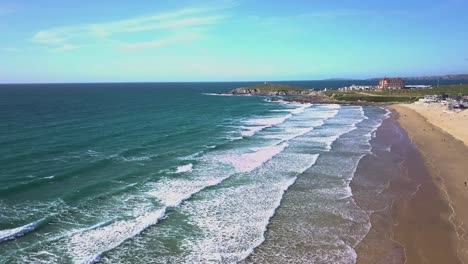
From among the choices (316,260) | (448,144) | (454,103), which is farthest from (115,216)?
(454,103)

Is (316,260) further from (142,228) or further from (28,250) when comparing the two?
(28,250)

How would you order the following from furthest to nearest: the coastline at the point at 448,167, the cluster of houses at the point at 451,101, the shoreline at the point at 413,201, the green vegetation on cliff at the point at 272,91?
1. the green vegetation on cliff at the point at 272,91
2. the cluster of houses at the point at 451,101
3. the coastline at the point at 448,167
4. the shoreline at the point at 413,201

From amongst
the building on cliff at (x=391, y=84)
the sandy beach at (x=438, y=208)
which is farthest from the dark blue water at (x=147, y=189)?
the building on cliff at (x=391, y=84)

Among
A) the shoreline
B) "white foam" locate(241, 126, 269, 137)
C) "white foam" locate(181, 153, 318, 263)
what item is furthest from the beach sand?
"white foam" locate(181, 153, 318, 263)

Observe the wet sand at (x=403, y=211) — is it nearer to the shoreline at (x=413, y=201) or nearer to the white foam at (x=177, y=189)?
the shoreline at (x=413, y=201)

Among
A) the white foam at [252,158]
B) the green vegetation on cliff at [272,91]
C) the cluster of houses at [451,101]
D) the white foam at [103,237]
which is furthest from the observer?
the green vegetation on cliff at [272,91]

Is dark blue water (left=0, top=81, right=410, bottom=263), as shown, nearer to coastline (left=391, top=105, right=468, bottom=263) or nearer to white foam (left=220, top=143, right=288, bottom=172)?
white foam (left=220, top=143, right=288, bottom=172)
